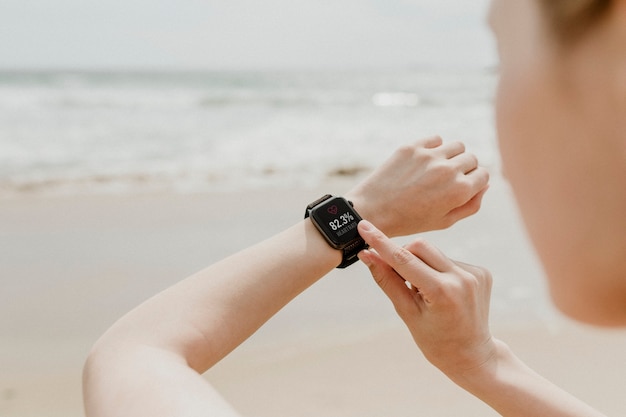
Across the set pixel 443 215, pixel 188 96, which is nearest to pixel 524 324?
pixel 443 215

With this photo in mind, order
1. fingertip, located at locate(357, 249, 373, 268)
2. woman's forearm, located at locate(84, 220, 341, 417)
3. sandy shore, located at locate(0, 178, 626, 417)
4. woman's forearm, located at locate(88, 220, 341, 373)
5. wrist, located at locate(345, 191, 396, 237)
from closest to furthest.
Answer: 1. woman's forearm, located at locate(84, 220, 341, 417)
2. woman's forearm, located at locate(88, 220, 341, 373)
3. fingertip, located at locate(357, 249, 373, 268)
4. wrist, located at locate(345, 191, 396, 237)
5. sandy shore, located at locate(0, 178, 626, 417)

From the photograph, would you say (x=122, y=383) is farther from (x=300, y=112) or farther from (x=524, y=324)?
(x=300, y=112)

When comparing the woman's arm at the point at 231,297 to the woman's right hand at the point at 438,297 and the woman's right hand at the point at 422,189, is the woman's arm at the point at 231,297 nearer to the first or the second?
the woman's right hand at the point at 422,189

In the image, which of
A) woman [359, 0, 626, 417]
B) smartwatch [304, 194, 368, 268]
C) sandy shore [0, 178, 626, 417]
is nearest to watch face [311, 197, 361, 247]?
smartwatch [304, 194, 368, 268]

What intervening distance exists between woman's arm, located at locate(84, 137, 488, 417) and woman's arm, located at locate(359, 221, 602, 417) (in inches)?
6.3

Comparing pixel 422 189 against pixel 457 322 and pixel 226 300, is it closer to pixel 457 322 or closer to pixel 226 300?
pixel 457 322

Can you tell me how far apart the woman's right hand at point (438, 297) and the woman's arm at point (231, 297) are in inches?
6.0

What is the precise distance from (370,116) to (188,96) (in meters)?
7.62

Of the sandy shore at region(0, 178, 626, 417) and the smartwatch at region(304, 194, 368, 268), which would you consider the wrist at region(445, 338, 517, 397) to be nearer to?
the smartwatch at region(304, 194, 368, 268)

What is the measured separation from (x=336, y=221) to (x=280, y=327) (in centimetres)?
224

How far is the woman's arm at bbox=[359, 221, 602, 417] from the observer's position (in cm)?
114

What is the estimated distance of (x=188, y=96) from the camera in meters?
22.1

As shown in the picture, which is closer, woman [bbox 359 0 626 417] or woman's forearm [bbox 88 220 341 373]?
woman [bbox 359 0 626 417]

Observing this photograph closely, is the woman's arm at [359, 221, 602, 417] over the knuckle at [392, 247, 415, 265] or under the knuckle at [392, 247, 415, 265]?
under
